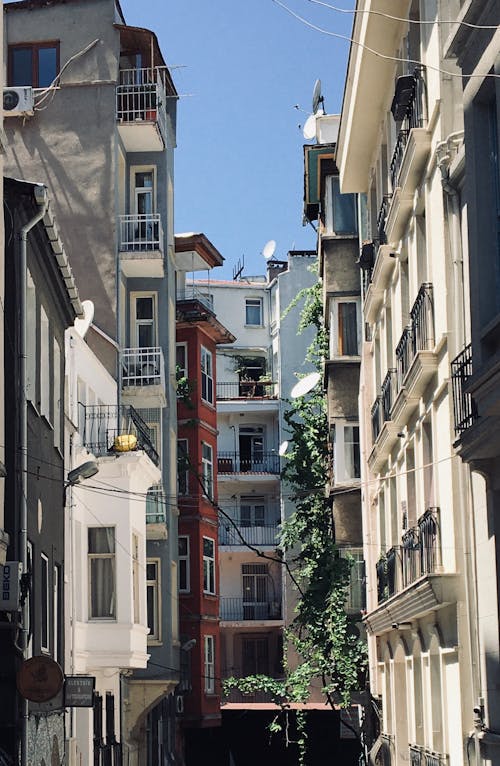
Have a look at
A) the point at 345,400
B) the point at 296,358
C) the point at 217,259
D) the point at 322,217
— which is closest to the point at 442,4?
the point at 345,400

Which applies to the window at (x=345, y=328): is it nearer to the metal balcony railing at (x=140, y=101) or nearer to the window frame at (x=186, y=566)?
Answer: the metal balcony railing at (x=140, y=101)

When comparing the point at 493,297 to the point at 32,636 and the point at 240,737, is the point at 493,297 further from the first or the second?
the point at 240,737

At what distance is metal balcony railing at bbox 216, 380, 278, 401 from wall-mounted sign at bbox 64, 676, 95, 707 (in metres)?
41.7

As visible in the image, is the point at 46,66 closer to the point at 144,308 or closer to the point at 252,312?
the point at 144,308

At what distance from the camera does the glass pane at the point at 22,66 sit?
128ft

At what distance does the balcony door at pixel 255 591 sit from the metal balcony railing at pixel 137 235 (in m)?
23.3

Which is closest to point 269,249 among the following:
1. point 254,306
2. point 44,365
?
point 254,306

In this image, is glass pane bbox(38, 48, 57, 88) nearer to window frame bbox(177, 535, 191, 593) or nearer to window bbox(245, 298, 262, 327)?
window frame bbox(177, 535, 191, 593)

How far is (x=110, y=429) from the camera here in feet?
104

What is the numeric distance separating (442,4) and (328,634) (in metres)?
20.5

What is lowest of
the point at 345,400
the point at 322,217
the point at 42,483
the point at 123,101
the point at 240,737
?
the point at 240,737

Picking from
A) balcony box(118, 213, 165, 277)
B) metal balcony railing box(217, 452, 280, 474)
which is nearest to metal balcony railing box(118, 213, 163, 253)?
balcony box(118, 213, 165, 277)

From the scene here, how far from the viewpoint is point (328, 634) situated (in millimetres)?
35531

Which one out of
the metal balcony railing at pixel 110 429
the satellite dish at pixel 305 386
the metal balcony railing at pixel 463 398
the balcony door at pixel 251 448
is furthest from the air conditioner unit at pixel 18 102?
the balcony door at pixel 251 448
